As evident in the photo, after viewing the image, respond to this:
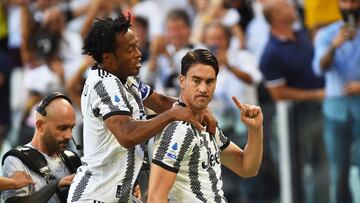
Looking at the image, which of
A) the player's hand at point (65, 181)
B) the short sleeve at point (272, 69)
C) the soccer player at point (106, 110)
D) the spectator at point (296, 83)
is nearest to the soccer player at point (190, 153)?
the soccer player at point (106, 110)

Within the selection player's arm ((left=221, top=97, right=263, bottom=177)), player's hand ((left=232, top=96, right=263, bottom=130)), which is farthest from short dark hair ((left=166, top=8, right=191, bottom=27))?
player's hand ((left=232, top=96, right=263, bottom=130))

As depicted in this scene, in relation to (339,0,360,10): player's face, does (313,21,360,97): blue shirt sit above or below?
below

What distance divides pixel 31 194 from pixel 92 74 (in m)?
1.12

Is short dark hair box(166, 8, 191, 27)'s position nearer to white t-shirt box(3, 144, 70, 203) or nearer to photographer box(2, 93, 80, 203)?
photographer box(2, 93, 80, 203)

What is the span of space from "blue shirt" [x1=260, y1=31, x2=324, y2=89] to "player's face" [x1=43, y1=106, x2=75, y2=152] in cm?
464

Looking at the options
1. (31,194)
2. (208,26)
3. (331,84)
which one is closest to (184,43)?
(208,26)

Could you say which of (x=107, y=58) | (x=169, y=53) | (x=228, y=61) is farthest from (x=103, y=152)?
(x=169, y=53)

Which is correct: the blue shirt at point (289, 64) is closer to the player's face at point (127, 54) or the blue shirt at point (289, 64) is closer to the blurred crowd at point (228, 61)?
the blurred crowd at point (228, 61)

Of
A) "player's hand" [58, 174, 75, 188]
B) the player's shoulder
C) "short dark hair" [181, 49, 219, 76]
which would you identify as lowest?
"player's hand" [58, 174, 75, 188]

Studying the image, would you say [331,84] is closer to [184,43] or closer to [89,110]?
[184,43]

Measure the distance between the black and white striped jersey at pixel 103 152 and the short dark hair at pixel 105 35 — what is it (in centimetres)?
13

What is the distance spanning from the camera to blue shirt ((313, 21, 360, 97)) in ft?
36.6

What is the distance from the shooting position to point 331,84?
11.5m

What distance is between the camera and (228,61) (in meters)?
12.4
